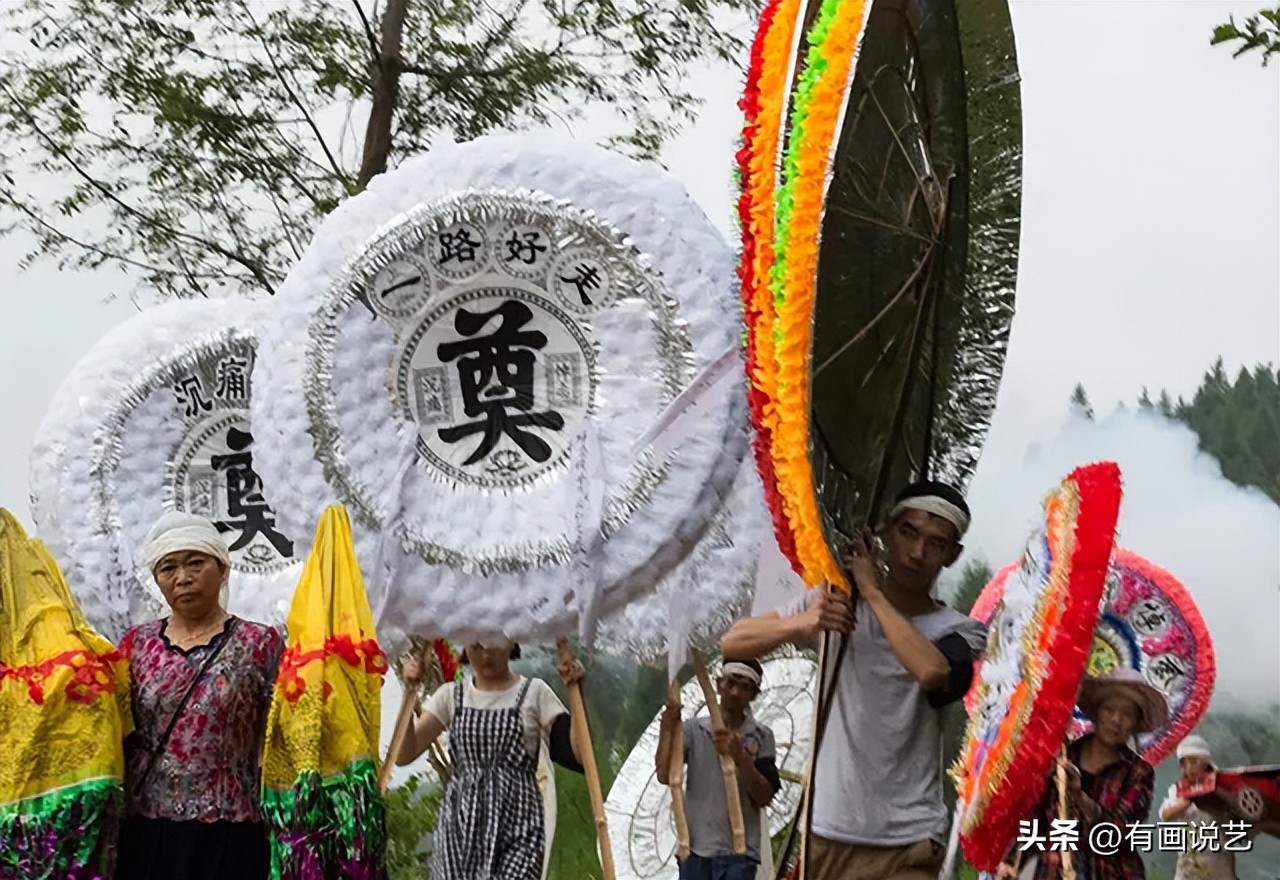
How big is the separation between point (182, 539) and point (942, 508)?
66.8 inches

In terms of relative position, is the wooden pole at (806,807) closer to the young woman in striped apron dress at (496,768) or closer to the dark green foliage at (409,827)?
the young woman in striped apron dress at (496,768)

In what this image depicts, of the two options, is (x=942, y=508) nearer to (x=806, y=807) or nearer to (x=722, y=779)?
(x=806, y=807)

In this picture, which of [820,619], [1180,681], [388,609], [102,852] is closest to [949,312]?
[820,619]

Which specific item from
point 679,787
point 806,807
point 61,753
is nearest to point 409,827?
point 679,787

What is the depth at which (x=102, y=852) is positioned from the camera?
5.27 meters

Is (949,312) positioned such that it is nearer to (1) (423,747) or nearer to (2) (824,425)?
(2) (824,425)

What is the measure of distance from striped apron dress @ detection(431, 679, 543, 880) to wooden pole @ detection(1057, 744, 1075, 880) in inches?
86.8

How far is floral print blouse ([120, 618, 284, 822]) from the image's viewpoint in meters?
5.28

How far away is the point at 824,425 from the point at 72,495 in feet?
11.3

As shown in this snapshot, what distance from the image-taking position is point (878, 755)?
487cm

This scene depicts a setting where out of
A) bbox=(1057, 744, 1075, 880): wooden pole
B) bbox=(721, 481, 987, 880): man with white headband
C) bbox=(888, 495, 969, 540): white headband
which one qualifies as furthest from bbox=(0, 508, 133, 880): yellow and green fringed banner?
bbox=(1057, 744, 1075, 880): wooden pole

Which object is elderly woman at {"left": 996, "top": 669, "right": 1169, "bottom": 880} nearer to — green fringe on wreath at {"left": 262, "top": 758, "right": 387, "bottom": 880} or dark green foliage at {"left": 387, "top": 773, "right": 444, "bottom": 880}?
green fringe on wreath at {"left": 262, "top": 758, "right": 387, "bottom": 880}

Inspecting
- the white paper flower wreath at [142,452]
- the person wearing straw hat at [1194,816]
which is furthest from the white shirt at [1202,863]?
the white paper flower wreath at [142,452]

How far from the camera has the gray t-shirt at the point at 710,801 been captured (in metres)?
7.58
